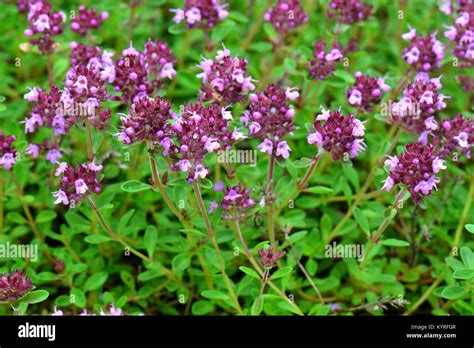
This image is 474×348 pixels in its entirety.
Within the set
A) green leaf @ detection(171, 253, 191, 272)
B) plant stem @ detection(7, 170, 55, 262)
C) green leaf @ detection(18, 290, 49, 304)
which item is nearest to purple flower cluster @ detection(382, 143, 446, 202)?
green leaf @ detection(171, 253, 191, 272)

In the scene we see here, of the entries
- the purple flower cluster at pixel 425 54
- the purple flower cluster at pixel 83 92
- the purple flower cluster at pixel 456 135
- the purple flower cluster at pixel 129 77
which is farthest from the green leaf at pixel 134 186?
the purple flower cluster at pixel 425 54

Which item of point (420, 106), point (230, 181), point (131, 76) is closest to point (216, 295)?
point (230, 181)

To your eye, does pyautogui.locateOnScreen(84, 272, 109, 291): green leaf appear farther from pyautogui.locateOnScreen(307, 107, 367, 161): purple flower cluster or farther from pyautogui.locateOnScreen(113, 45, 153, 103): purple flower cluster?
pyautogui.locateOnScreen(307, 107, 367, 161): purple flower cluster

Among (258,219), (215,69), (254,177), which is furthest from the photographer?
(254,177)

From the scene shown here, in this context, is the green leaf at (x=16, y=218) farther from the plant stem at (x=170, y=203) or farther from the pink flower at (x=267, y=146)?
the pink flower at (x=267, y=146)
